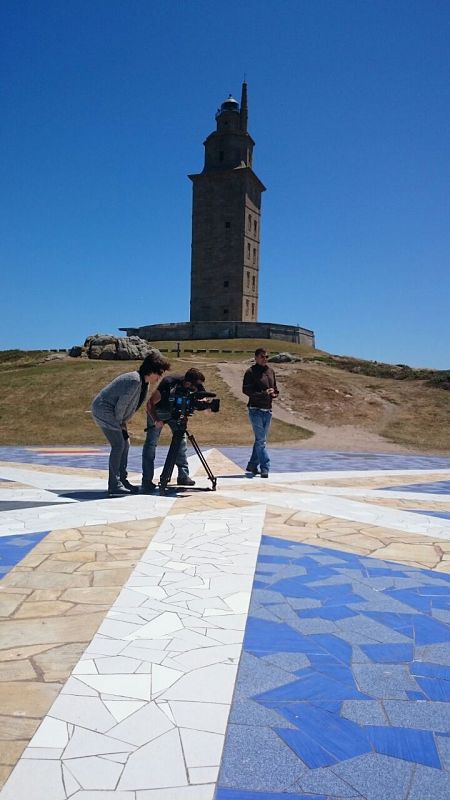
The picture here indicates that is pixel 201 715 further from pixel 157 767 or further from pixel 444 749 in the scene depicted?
pixel 444 749

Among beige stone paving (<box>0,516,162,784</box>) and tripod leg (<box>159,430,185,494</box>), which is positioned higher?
tripod leg (<box>159,430,185,494</box>)

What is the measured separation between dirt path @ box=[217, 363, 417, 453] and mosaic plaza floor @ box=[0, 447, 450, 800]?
977 centimetres

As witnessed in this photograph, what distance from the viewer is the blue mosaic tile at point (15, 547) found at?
445 cm

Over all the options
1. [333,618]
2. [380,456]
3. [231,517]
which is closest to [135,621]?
[333,618]

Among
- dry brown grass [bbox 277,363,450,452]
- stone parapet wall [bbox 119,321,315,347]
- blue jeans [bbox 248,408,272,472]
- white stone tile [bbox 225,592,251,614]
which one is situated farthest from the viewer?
stone parapet wall [bbox 119,321,315,347]

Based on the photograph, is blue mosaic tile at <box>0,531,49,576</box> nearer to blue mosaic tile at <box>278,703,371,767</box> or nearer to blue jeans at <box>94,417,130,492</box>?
blue jeans at <box>94,417,130,492</box>

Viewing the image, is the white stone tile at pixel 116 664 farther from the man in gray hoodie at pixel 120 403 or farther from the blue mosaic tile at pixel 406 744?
the man in gray hoodie at pixel 120 403

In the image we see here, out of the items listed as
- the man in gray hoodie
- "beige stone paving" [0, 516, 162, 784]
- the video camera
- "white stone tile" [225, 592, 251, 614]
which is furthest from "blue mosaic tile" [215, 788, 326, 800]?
the video camera

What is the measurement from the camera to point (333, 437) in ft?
60.0

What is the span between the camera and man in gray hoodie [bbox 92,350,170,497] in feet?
22.7

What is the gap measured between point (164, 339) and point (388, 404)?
34315 millimetres

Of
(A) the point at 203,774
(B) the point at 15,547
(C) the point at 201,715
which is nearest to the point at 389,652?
(C) the point at 201,715

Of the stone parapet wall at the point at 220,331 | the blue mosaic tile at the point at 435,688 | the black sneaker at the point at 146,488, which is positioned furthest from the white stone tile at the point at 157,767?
the stone parapet wall at the point at 220,331

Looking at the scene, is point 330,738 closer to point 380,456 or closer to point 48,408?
point 380,456
